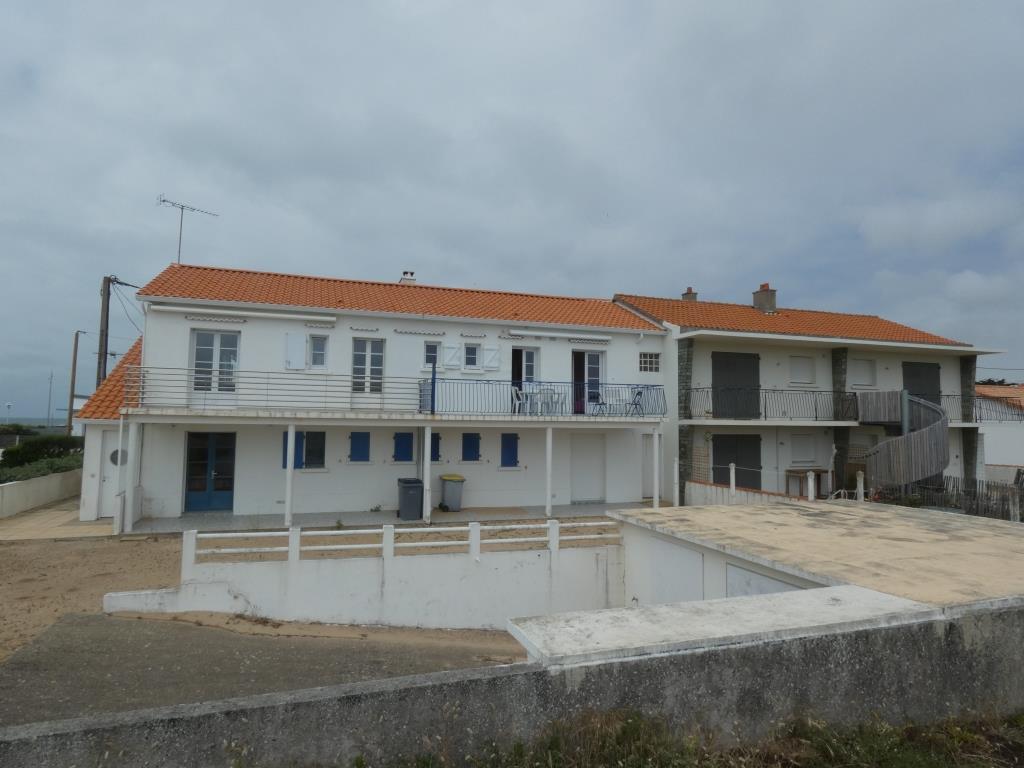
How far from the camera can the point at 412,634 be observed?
9383mm

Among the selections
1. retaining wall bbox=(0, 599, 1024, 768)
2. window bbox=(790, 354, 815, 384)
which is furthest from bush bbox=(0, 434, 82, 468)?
window bbox=(790, 354, 815, 384)

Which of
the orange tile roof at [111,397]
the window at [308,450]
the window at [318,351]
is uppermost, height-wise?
the window at [318,351]

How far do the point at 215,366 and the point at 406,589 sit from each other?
8151 mm

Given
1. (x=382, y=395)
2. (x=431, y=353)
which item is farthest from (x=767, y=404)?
(x=382, y=395)

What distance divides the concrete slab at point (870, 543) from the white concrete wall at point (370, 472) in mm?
5702

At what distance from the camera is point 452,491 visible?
15.3 m

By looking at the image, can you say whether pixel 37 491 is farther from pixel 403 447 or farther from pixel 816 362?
pixel 816 362

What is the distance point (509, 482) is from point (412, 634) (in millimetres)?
7315

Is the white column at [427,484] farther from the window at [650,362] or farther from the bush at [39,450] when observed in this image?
the bush at [39,450]

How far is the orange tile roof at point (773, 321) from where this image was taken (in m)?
19.2

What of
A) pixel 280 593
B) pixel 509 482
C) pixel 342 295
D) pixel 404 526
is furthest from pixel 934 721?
pixel 342 295

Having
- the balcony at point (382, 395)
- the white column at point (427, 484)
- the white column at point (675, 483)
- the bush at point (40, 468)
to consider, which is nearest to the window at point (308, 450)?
the balcony at point (382, 395)

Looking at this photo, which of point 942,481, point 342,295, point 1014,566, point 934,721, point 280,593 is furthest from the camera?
point 942,481

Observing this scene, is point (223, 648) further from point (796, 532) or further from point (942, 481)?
point (942, 481)
